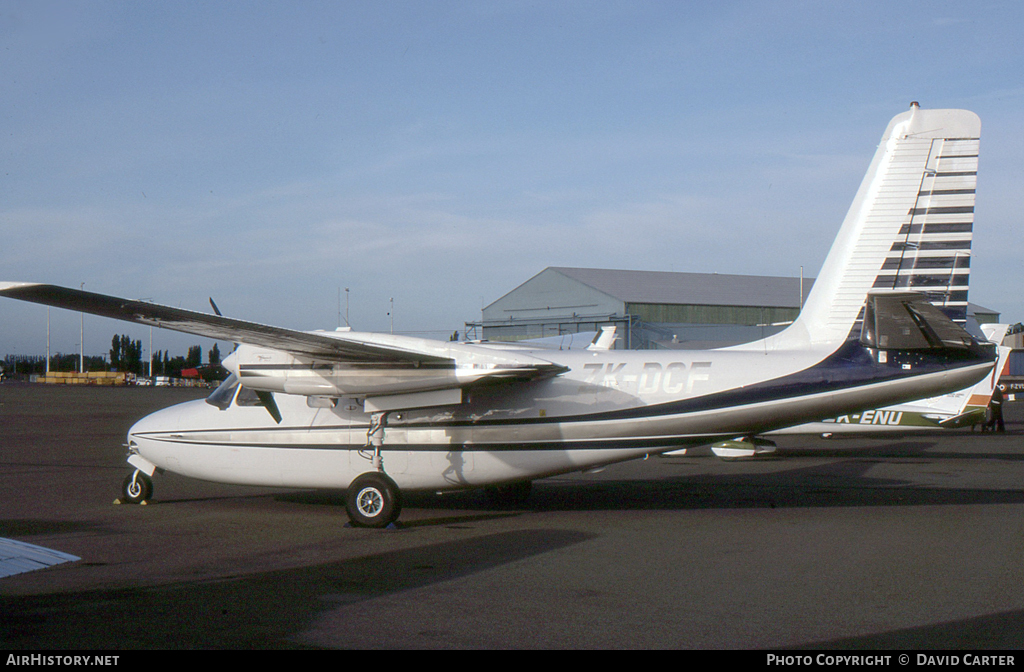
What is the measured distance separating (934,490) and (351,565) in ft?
33.4

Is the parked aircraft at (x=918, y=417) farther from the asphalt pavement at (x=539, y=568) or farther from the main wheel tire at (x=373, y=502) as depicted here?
the main wheel tire at (x=373, y=502)

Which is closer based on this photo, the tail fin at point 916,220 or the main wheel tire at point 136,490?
the tail fin at point 916,220

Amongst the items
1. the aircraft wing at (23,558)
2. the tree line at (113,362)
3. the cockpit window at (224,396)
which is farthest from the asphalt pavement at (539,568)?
the tree line at (113,362)

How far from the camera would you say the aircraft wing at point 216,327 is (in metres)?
8.40

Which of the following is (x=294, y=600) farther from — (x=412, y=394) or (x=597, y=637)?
(x=412, y=394)

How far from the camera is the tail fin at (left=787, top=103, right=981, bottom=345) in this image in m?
10.4

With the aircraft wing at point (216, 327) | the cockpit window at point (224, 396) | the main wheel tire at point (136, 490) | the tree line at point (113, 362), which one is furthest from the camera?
the tree line at point (113, 362)

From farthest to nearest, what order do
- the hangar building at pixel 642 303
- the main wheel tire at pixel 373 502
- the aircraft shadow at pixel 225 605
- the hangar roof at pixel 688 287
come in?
the hangar roof at pixel 688 287 → the hangar building at pixel 642 303 → the main wheel tire at pixel 373 502 → the aircraft shadow at pixel 225 605

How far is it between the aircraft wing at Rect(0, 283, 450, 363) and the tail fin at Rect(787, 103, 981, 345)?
5.18 metres

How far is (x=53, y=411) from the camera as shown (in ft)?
121

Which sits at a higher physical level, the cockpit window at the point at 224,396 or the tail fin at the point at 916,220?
the tail fin at the point at 916,220

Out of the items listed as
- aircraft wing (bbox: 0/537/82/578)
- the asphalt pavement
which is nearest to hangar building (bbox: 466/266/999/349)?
the asphalt pavement

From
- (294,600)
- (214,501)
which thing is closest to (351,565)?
(294,600)
